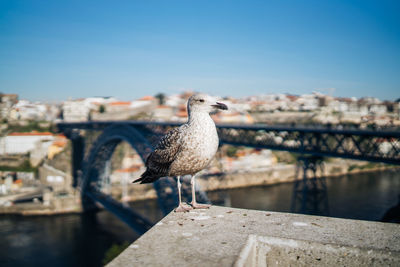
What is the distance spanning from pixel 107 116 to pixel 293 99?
31803 mm

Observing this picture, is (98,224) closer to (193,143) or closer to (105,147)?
(105,147)

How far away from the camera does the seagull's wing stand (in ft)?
10.1

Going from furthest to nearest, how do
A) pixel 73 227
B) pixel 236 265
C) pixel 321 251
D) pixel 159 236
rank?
pixel 73 227
pixel 159 236
pixel 321 251
pixel 236 265

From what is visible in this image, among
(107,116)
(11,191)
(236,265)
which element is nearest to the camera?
(236,265)

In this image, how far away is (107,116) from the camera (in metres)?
53.7

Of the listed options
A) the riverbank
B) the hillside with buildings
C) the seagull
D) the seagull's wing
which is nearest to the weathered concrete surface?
the seagull

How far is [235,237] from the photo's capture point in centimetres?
225

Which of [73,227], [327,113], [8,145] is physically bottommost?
[73,227]

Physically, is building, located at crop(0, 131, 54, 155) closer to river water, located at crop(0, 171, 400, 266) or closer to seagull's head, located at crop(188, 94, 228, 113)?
river water, located at crop(0, 171, 400, 266)

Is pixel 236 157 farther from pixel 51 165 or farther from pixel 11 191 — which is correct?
pixel 11 191

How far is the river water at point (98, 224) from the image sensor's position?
78.6ft

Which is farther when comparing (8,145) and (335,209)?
(8,145)

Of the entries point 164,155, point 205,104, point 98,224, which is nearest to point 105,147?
point 98,224

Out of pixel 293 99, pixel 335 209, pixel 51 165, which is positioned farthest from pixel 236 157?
pixel 51 165
